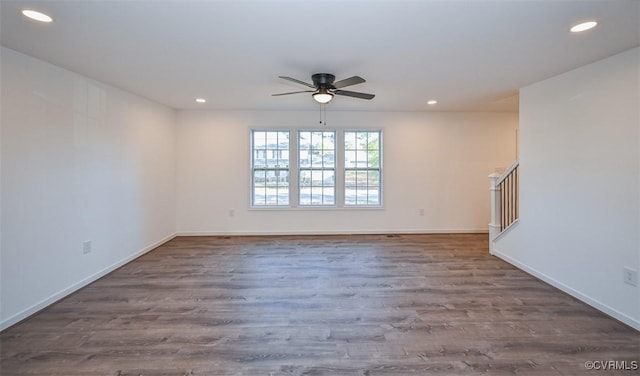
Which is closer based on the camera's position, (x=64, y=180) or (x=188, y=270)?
(x=64, y=180)

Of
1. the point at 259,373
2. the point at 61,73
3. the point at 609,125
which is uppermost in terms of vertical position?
the point at 61,73

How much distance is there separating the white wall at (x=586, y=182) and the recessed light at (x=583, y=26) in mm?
783

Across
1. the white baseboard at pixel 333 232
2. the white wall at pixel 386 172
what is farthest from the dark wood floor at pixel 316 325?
the white wall at pixel 386 172

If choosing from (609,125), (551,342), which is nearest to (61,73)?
(551,342)

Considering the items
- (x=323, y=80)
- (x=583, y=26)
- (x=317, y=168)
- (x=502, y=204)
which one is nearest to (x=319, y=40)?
(x=323, y=80)

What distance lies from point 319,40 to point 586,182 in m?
2.98

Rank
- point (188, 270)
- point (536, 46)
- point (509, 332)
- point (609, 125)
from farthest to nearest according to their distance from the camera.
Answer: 1. point (188, 270)
2. point (609, 125)
3. point (536, 46)
4. point (509, 332)

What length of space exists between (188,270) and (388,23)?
3589mm

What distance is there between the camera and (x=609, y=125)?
2.74 metres

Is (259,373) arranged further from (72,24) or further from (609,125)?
(609,125)

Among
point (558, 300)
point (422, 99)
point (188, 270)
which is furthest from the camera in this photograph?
point (422, 99)

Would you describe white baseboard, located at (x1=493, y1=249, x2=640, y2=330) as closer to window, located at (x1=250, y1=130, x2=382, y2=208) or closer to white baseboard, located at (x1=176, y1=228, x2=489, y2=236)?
white baseboard, located at (x1=176, y1=228, x2=489, y2=236)

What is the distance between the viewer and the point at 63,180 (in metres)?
3.06

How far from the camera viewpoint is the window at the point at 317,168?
582cm
